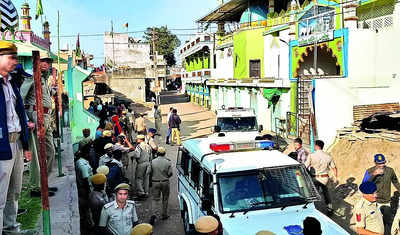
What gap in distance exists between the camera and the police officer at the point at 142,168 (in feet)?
30.1

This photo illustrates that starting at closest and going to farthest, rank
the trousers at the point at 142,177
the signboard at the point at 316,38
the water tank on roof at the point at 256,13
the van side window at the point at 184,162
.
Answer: the van side window at the point at 184,162 < the trousers at the point at 142,177 < the signboard at the point at 316,38 < the water tank on roof at the point at 256,13

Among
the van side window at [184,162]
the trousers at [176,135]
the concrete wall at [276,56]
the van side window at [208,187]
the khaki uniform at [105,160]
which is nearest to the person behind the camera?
the van side window at [208,187]

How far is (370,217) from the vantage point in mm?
5145

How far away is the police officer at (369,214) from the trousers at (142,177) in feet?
17.6

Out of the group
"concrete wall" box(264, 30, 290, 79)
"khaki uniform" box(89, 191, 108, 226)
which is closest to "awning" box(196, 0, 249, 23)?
"concrete wall" box(264, 30, 290, 79)

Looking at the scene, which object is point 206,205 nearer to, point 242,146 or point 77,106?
point 242,146

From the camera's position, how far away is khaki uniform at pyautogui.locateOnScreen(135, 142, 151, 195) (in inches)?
361

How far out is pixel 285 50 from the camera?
20.6 m

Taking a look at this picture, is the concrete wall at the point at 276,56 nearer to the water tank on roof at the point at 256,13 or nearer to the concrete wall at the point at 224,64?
the water tank on roof at the point at 256,13

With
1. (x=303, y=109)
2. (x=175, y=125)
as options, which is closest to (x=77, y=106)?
(x=175, y=125)

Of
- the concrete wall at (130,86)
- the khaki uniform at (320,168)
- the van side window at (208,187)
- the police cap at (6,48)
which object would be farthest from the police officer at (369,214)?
the concrete wall at (130,86)

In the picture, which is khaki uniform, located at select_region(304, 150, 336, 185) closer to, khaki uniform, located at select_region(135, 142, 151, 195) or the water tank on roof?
khaki uniform, located at select_region(135, 142, 151, 195)

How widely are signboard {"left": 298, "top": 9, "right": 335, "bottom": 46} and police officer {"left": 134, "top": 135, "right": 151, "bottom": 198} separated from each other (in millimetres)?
9556

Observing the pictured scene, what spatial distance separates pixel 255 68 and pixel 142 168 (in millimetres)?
16794
